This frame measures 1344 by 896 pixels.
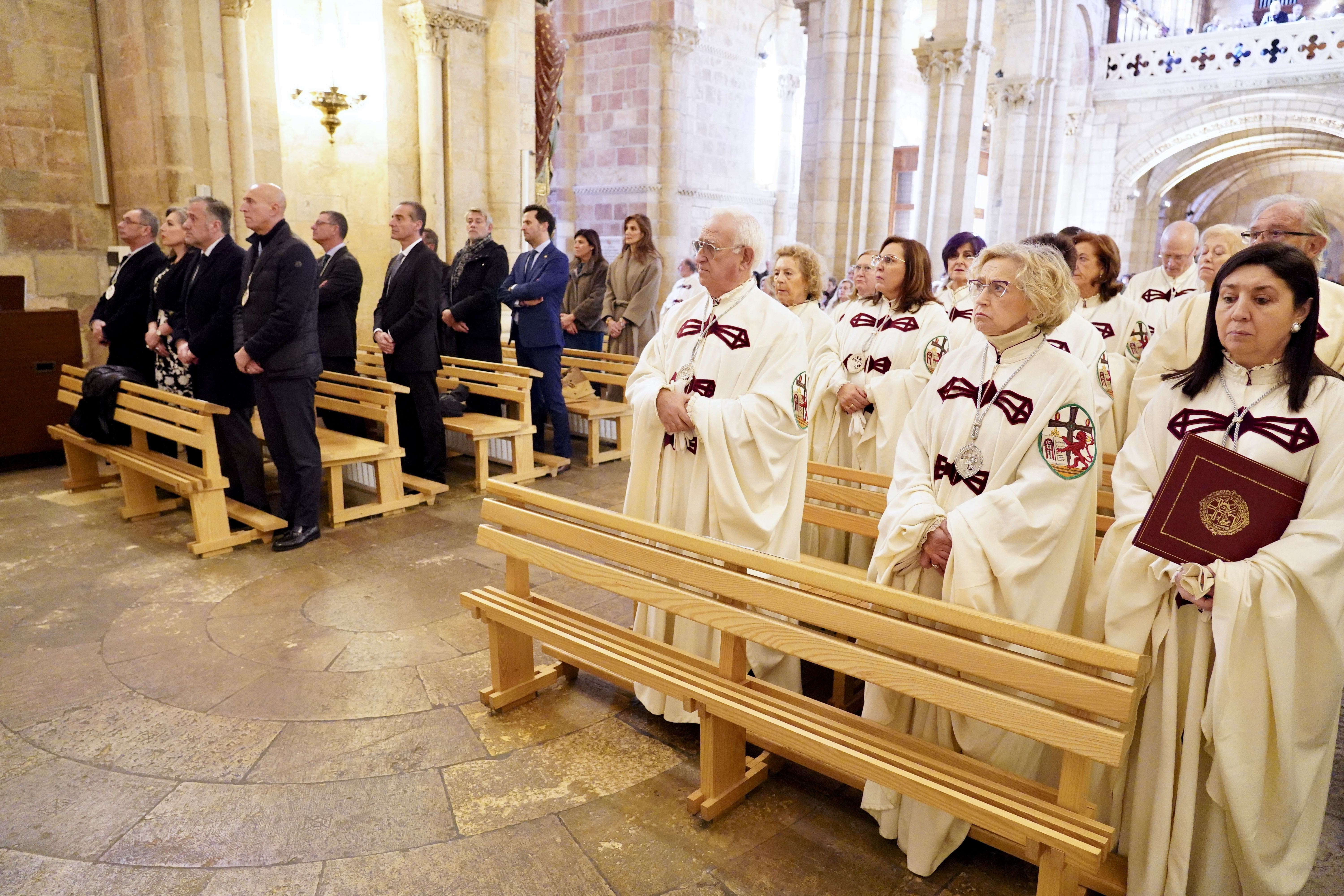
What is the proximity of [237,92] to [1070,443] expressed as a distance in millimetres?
7484

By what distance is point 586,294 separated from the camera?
8203 mm

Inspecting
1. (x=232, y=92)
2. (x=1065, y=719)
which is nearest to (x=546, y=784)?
(x=1065, y=719)

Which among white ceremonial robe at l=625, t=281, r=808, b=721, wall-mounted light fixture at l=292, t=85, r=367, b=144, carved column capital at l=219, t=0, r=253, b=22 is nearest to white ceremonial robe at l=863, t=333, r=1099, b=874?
white ceremonial robe at l=625, t=281, r=808, b=721

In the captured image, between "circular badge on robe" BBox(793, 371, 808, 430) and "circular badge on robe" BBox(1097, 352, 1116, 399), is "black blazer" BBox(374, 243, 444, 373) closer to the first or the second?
"circular badge on robe" BBox(793, 371, 808, 430)

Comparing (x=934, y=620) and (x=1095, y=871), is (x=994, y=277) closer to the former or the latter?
(x=934, y=620)

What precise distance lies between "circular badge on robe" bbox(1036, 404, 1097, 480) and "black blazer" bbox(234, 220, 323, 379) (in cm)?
424

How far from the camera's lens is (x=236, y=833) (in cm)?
259

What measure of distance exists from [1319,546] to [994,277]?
3.60ft

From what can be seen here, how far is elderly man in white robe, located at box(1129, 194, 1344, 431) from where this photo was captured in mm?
3459

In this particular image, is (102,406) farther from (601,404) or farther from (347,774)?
(347,774)

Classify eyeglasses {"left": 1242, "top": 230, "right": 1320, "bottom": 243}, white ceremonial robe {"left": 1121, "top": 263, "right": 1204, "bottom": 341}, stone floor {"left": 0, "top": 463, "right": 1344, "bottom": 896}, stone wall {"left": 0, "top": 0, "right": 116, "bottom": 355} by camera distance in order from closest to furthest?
1. stone floor {"left": 0, "top": 463, "right": 1344, "bottom": 896}
2. eyeglasses {"left": 1242, "top": 230, "right": 1320, "bottom": 243}
3. white ceremonial robe {"left": 1121, "top": 263, "right": 1204, "bottom": 341}
4. stone wall {"left": 0, "top": 0, "right": 116, "bottom": 355}

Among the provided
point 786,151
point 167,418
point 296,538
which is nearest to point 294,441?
point 296,538

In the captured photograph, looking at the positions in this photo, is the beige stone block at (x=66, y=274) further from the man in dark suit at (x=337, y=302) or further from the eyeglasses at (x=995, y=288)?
the eyeglasses at (x=995, y=288)

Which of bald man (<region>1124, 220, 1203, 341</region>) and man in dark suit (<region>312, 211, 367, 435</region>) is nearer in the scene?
bald man (<region>1124, 220, 1203, 341</region>)
